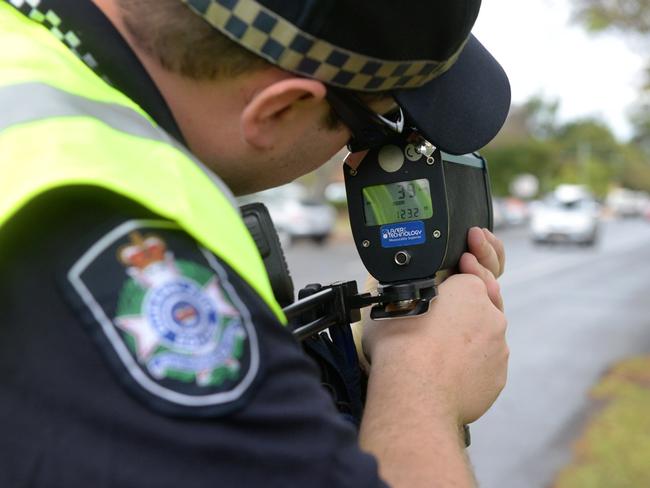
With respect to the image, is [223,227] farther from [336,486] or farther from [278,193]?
[278,193]

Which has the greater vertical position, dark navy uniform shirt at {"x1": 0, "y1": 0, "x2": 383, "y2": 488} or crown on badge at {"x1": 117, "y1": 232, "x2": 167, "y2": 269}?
crown on badge at {"x1": 117, "y1": 232, "x2": 167, "y2": 269}

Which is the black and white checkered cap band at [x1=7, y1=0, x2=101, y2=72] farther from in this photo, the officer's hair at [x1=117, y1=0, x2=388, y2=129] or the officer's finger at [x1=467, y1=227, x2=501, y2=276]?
the officer's finger at [x1=467, y1=227, x2=501, y2=276]

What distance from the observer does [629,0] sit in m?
6.06

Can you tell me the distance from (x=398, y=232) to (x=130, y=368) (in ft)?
2.12

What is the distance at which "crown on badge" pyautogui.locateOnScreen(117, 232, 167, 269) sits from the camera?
0.63 metres

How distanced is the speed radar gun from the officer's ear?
253 millimetres

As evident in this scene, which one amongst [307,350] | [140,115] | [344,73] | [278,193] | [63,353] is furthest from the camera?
[278,193]

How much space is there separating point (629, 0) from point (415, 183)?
5.65 metres

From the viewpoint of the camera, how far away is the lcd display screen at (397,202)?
3.80 ft

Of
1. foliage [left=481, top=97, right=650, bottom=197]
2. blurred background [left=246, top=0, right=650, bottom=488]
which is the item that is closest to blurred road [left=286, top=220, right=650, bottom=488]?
blurred background [left=246, top=0, right=650, bottom=488]

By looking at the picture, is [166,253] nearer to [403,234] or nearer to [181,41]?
[181,41]

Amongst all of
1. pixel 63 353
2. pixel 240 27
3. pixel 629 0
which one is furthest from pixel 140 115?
pixel 629 0

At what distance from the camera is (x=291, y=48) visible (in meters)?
0.80

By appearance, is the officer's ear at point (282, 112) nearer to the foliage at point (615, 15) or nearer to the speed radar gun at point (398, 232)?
the speed radar gun at point (398, 232)
